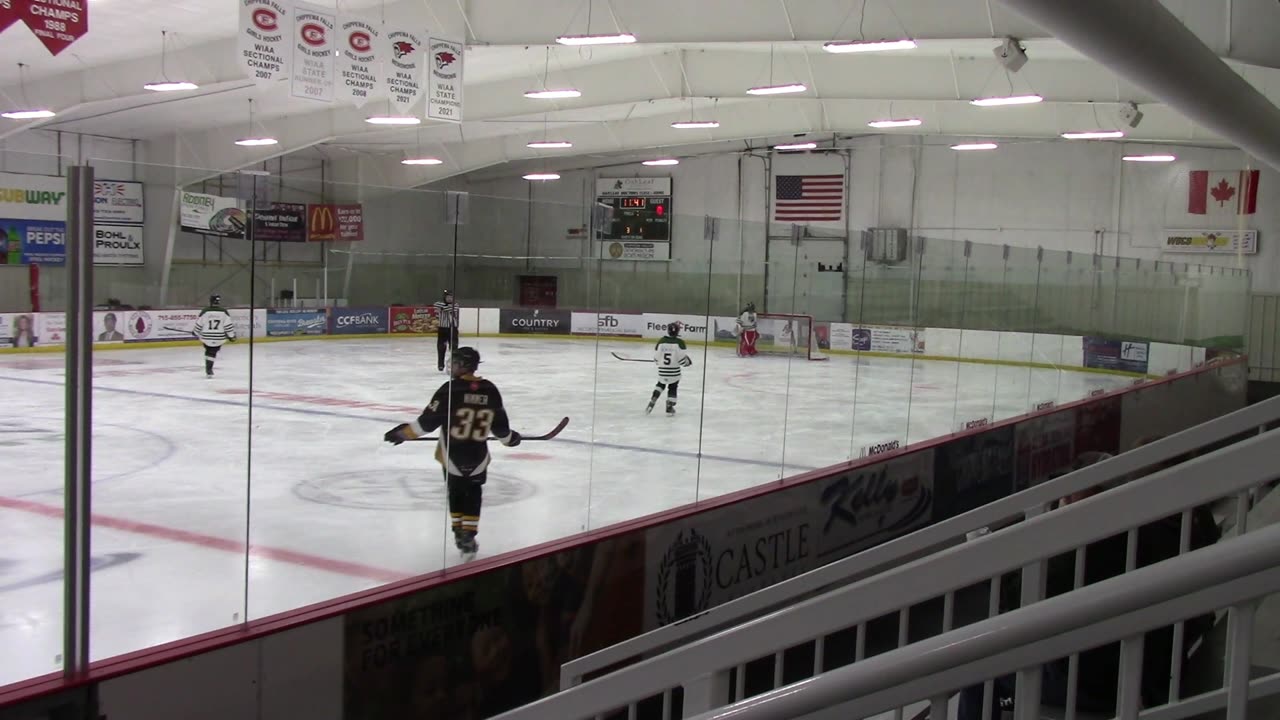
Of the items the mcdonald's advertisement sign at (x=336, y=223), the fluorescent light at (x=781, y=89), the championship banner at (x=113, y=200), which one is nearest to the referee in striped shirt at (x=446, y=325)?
the mcdonald's advertisement sign at (x=336, y=223)

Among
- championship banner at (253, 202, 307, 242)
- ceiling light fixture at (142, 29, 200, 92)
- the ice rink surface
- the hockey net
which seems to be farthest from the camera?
ceiling light fixture at (142, 29, 200, 92)

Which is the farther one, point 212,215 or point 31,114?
point 31,114

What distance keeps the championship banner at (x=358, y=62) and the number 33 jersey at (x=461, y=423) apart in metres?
5.97

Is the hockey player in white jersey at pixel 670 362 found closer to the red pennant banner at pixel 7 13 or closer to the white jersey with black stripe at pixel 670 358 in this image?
the white jersey with black stripe at pixel 670 358

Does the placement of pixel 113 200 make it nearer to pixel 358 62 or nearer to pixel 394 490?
pixel 394 490

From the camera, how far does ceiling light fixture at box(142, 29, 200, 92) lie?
1380cm

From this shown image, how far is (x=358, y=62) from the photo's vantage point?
10898mm

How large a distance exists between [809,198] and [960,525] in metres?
22.4

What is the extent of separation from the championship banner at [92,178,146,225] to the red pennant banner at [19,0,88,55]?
5973 millimetres

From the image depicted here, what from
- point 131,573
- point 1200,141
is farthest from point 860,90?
point 131,573

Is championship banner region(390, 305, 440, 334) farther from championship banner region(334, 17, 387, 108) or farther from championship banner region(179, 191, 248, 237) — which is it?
championship banner region(334, 17, 387, 108)

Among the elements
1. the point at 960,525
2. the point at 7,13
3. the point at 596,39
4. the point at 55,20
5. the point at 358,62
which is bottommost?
the point at 960,525

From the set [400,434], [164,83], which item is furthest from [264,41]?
[400,434]

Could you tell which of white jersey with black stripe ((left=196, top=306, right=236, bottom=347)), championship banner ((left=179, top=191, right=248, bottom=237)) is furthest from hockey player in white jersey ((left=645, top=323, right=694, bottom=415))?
championship banner ((left=179, top=191, right=248, bottom=237))
